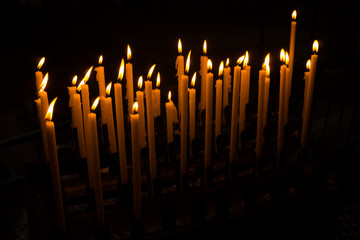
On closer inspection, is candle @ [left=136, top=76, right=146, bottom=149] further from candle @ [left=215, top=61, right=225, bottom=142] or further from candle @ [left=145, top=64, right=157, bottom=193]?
candle @ [left=215, top=61, right=225, bottom=142]

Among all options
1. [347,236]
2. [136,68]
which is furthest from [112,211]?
[136,68]

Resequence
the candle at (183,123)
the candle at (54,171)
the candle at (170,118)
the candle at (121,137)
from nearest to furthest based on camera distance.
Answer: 1. the candle at (54,171)
2. the candle at (121,137)
3. the candle at (183,123)
4. the candle at (170,118)

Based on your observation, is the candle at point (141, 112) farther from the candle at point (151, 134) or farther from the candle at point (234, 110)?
the candle at point (234, 110)

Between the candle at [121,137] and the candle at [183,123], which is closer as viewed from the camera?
the candle at [121,137]

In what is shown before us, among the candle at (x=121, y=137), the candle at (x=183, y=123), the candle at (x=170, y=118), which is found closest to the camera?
the candle at (x=121, y=137)

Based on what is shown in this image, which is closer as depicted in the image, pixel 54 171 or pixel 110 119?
pixel 54 171

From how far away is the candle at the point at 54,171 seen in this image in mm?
1215

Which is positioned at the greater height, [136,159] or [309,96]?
[309,96]

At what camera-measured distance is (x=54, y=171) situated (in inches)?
49.8

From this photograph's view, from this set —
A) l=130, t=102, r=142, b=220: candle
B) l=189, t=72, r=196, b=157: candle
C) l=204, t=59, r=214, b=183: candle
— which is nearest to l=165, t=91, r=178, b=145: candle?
l=189, t=72, r=196, b=157: candle

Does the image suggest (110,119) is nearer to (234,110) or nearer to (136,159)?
(136,159)

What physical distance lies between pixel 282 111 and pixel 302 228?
0.49 metres

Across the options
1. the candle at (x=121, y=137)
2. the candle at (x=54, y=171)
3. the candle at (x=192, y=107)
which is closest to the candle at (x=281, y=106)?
the candle at (x=192, y=107)

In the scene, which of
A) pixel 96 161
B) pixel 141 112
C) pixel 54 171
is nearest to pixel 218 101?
pixel 141 112
